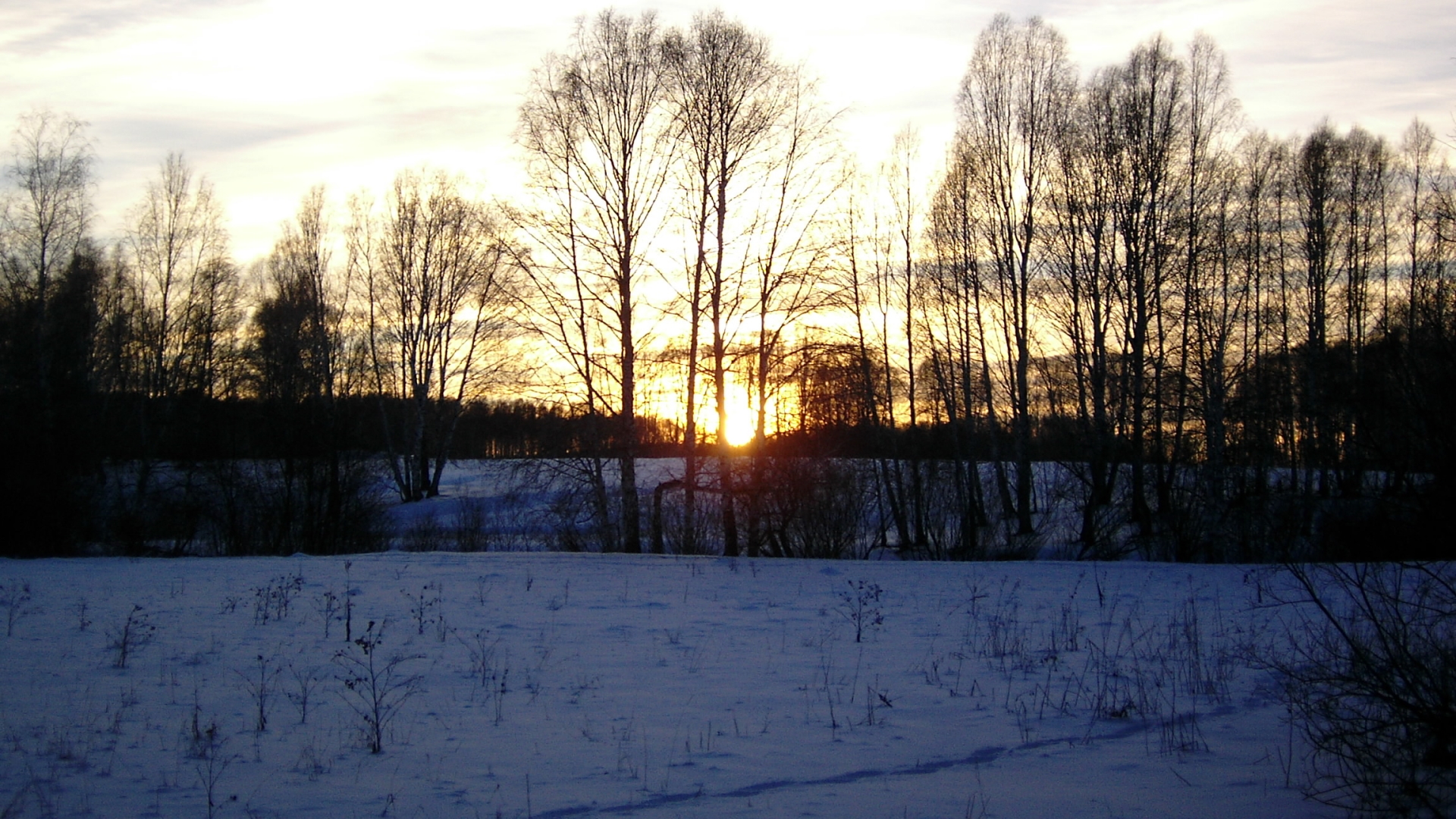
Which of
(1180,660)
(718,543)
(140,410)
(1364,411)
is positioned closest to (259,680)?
(1180,660)

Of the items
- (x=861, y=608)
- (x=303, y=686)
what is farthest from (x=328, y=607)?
(x=861, y=608)

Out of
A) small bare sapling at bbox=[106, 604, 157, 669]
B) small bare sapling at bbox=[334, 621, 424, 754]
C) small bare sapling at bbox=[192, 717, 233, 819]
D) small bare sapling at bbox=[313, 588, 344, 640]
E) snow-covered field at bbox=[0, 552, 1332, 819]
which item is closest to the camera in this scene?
small bare sapling at bbox=[192, 717, 233, 819]

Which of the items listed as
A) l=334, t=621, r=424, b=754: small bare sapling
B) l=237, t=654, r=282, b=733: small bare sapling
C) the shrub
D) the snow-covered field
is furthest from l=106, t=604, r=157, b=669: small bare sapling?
the shrub

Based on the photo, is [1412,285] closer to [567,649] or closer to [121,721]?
[567,649]

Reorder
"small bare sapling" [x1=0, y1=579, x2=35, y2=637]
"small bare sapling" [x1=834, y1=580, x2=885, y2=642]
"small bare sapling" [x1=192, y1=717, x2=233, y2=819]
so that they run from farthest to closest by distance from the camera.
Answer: "small bare sapling" [x1=834, y1=580, x2=885, y2=642] < "small bare sapling" [x1=0, y1=579, x2=35, y2=637] < "small bare sapling" [x1=192, y1=717, x2=233, y2=819]

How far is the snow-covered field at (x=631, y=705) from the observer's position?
18.4ft

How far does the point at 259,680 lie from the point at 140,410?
33398mm

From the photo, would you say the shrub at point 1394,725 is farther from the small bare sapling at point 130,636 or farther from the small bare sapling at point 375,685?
the small bare sapling at point 130,636

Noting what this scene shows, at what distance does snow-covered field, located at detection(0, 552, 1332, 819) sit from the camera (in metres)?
5.60

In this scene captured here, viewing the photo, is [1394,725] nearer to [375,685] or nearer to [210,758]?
[210,758]

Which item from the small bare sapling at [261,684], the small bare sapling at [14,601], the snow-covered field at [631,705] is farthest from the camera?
the small bare sapling at [14,601]

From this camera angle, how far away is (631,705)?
7.77 metres

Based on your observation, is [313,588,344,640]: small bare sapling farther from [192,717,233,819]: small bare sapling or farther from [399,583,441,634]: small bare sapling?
[192,717,233,819]: small bare sapling

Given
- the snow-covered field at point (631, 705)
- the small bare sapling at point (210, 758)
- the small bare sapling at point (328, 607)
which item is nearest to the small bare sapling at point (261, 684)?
the snow-covered field at point (631, 705)
